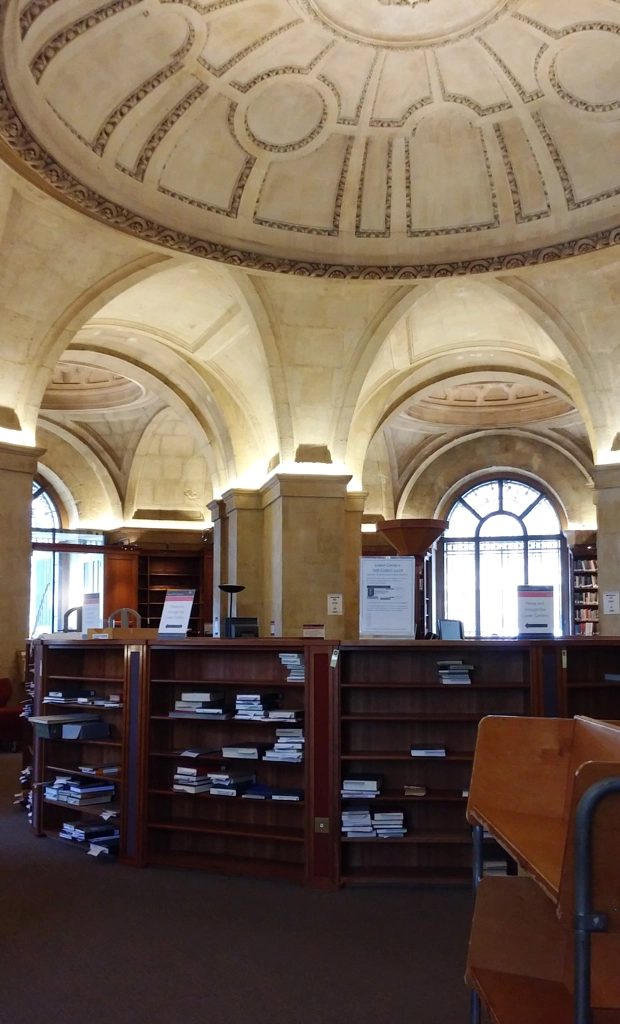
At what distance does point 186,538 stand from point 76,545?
2286 millimetres

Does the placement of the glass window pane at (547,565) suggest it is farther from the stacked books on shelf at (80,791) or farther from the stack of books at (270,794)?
the stack of books at (270,794)

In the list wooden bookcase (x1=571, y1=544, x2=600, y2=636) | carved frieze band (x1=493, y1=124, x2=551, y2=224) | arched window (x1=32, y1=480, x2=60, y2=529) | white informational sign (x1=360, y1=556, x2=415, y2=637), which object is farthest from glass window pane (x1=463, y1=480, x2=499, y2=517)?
white informational sign (x1=360, y1=556, x2=415, y2=637)

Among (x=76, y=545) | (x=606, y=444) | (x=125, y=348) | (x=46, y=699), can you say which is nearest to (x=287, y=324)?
(x=125, y=348)

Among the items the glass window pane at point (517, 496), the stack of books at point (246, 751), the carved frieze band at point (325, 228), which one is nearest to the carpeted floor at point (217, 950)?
the stack of books at point (246, 751)

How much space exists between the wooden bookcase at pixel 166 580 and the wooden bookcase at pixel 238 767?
38.6 ft

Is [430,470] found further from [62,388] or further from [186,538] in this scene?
[62,388]

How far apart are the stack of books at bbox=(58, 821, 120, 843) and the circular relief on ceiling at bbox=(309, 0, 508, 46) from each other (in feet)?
23.0

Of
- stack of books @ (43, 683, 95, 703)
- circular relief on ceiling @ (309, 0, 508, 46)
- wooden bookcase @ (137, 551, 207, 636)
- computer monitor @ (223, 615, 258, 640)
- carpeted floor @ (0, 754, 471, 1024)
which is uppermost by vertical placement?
circular relief on ceiling @ (309, 0, 508, 46)

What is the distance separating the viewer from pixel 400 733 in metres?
6.22

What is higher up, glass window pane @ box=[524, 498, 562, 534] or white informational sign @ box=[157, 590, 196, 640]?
glass window pane @ box=[524, 498, 562, 534]

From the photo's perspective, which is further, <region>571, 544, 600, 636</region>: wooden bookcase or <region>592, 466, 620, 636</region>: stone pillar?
<region>571, 544, 600, 636</region>: wooden bookcase

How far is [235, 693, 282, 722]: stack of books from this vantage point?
613 cm

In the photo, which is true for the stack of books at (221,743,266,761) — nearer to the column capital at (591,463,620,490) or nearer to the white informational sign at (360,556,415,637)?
the white informational sign at (360,556,415,637)

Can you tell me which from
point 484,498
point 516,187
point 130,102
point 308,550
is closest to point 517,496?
point 484,498
